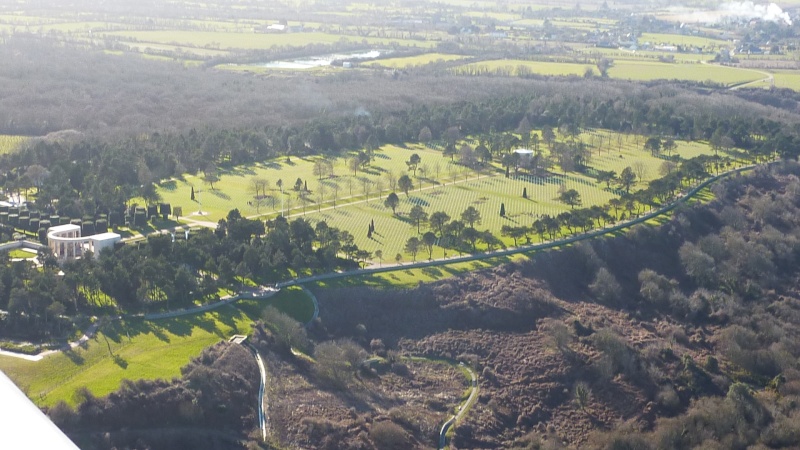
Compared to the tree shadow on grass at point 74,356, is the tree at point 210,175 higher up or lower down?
lower down

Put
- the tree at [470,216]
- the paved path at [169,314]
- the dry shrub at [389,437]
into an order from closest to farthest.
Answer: the dry shrub at [389,437] < the paved path at [169,314] < the tree at [470,216]

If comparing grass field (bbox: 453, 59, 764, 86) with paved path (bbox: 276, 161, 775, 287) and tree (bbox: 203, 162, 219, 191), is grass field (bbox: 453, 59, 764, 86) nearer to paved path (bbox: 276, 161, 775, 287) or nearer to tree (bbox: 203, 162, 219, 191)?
paved path (bbox: 276, 161, 775, 287)

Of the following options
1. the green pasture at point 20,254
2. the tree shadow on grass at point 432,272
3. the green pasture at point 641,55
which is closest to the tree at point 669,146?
the tree shadow on grass at point 432,272

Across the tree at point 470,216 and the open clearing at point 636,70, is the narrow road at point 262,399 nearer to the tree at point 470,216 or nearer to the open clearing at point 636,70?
the tree at point 470,216

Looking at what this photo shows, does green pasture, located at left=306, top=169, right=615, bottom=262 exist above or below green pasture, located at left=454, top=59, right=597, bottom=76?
above

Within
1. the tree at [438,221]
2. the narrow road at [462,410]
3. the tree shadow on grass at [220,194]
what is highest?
the tree at [438,221]

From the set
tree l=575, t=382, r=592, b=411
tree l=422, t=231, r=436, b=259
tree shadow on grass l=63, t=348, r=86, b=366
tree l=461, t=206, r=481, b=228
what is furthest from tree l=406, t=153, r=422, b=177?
tree shadow on grass l=63, t=348, r=86, b=366

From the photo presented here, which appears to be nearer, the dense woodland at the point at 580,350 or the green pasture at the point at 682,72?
the dense woodland at the point at 580,350

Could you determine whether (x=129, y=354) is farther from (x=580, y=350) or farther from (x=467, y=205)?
(x=467, y=205)
